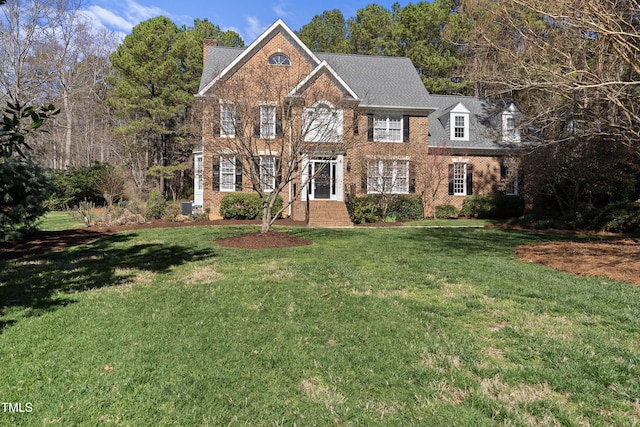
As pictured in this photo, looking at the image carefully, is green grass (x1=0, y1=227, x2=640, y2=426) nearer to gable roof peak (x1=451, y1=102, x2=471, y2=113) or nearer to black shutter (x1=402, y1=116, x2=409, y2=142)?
black shutter (x1=402, y1=116, x2=409, y2=142)

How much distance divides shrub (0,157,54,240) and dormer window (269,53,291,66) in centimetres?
1239

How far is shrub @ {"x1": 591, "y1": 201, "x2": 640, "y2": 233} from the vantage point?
45.0 ft

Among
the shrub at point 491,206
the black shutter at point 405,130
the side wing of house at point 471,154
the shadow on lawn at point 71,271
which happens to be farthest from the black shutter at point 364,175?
the shadow on lawn at point 71,271

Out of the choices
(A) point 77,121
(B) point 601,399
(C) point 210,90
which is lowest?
(B) point 601,399

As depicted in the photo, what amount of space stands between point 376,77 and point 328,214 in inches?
406

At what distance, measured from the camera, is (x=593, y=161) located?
1531cm

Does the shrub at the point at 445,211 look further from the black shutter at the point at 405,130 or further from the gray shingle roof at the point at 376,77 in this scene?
the gray shingle roof at the point at 376,77

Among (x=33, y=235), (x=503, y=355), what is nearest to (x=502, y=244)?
(x=503, y=355)

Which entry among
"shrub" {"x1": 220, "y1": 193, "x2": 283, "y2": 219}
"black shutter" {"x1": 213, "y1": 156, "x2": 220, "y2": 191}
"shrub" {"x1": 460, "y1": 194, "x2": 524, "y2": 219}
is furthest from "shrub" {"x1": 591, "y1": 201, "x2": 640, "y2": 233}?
"black shutter" {"x1": 213, "y1": 156, "x2": 220, "y2": 191}

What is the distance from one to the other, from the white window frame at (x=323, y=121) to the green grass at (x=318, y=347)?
18.4 feet

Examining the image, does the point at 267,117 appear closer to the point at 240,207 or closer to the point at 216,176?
the point at 240,207

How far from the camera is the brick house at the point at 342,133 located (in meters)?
12.5

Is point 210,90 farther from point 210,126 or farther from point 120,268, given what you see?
point 120,268

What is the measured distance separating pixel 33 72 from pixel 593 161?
33.1 meters
